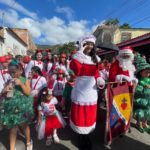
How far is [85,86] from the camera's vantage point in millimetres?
3660

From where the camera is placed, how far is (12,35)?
34156 mm

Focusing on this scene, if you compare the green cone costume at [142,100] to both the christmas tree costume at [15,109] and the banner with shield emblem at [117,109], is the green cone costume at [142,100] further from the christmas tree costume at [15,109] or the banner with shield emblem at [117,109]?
the christmas tree costume at [15,109]

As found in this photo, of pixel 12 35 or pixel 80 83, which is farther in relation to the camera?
pixel 12 35

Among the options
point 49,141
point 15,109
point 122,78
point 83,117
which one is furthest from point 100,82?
point 49,141

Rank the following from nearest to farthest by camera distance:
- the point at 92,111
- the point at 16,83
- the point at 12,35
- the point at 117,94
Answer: the point at 16,83, the point at 92,111, the point at 117,94, the point at 12,35

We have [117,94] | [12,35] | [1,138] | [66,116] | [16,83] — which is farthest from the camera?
[12,35]

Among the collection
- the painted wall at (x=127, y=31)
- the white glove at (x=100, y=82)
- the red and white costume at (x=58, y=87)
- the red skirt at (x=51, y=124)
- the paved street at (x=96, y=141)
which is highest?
the painted wall at (x=127, y=31)

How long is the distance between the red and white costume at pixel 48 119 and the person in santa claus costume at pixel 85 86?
2.25 feet

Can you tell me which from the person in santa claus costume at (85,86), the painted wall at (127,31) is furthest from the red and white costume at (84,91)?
the painted wall at (127,31)

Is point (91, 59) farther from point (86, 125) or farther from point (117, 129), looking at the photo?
point (117, 129)

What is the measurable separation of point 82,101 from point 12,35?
3259cm

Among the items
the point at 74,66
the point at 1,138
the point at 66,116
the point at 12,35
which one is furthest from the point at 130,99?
the point at 12,35

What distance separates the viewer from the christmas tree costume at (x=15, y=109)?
363cm

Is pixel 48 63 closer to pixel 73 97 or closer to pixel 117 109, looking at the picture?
pixel 73 97
